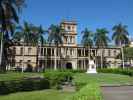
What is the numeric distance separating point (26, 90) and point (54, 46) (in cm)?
8799

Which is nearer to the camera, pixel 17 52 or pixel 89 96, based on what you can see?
pixel 89 96

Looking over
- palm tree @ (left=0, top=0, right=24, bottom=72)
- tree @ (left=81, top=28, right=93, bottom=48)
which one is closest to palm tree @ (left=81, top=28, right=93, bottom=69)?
tree @ (left=81, top=28, right=93, bottom=48)

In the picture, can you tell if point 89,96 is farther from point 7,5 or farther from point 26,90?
point 7,5

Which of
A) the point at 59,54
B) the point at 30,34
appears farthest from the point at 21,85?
the point at 59,54

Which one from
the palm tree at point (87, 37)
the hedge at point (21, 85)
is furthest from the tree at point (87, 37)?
the hedge at point (21, 85)

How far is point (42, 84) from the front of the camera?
3064 cm

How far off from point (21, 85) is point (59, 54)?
8894 cm

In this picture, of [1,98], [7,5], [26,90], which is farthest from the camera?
[7,5]

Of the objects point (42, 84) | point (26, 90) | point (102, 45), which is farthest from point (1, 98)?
point (102, 45)

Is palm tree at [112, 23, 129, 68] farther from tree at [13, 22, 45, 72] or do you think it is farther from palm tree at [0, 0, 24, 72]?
palm tree at [0, 0, 24, 72]

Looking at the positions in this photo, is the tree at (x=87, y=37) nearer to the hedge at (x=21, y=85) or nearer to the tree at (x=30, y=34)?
the tree at (x=30, y=34)

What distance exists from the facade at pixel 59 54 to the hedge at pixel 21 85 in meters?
82.8

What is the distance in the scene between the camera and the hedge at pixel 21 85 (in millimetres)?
25781

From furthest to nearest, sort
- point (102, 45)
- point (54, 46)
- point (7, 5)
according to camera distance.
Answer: point (54, 46) → point (102, 45) → point (7, 5)
